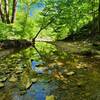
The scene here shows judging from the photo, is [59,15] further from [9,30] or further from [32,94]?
[32,94]

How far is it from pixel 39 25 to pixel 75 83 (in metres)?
21.3

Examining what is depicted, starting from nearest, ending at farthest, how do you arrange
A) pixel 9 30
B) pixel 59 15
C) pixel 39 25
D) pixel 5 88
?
pixel 5 88, pixel 9 30, pixel 59 15, pixel 39 25

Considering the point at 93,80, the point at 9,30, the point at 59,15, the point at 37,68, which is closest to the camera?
the point at 93,80

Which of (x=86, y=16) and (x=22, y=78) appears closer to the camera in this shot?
(x=22, y=78)

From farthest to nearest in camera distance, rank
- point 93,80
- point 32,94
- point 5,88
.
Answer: point 93,80, point 5,88, point 32,94

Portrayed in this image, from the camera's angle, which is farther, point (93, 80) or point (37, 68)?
point (37, 68)

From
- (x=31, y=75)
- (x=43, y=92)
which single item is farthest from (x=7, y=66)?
(x=43, y=92)

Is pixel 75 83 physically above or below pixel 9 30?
below

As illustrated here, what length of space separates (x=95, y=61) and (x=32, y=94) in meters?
5.85

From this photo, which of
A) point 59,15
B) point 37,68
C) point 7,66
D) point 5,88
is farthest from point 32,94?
point 59,15

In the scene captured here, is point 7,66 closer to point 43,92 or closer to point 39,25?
point 43,92

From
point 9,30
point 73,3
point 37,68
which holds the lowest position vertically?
point 37,68

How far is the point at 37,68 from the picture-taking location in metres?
10.7

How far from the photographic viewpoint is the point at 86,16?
34344mm
